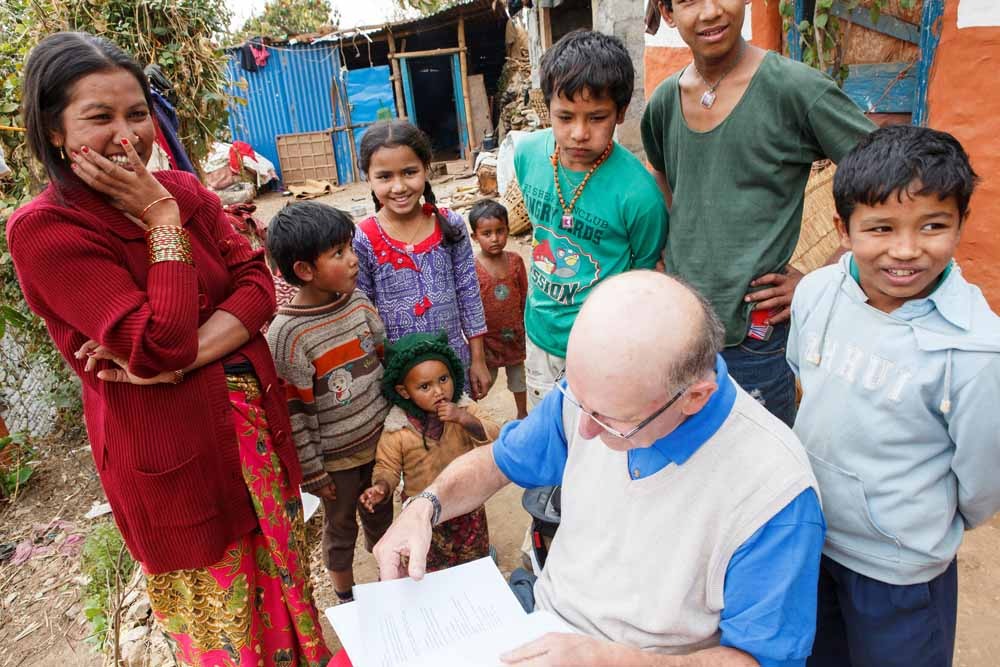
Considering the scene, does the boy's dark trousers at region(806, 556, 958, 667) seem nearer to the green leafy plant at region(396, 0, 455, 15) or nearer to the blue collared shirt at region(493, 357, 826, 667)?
the blue collared shirt at region(493, 357, 826, 667)

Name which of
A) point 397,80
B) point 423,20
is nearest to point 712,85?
point 423,20

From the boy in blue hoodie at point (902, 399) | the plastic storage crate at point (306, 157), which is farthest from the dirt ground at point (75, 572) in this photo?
the plastic storage crate at point (306, 157)

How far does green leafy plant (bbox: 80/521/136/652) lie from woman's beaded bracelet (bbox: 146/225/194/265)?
1870mm

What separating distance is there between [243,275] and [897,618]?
1.94 m

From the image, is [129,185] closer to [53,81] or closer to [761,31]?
[53,81]

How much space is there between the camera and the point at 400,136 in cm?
247

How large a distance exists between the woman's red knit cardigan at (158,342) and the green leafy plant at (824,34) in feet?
9.92

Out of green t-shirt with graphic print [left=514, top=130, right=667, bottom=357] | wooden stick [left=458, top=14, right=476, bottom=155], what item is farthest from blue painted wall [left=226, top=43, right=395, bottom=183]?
green t-shirt with graphic print [left=514, top=130, right=667, bottom=357]

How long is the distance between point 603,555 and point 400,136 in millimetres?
1740

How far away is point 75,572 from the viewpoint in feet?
12.1

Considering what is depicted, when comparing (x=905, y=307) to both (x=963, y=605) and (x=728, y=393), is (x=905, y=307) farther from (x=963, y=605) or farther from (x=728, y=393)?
(x=963, y=605)

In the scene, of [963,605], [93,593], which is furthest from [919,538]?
[93,593]

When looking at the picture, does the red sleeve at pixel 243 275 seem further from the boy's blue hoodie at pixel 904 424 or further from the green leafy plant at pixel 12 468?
the green leafy plant at pixel 12 468

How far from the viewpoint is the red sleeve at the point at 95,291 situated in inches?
59.3
